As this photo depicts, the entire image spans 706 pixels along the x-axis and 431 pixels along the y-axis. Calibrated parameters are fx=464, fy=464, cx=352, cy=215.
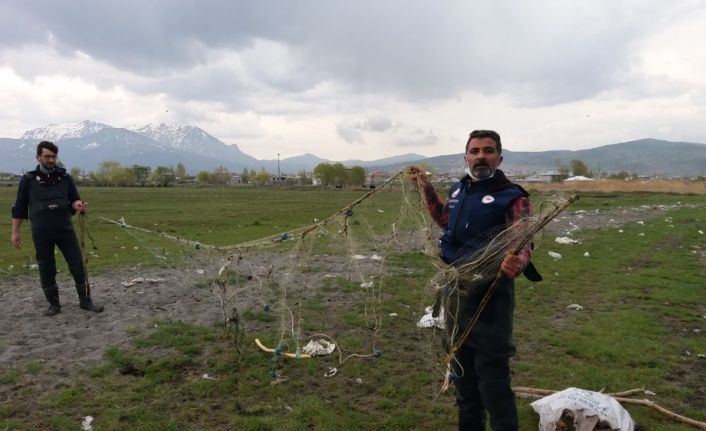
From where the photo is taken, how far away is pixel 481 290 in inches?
157

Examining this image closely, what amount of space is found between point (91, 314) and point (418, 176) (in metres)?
6.43

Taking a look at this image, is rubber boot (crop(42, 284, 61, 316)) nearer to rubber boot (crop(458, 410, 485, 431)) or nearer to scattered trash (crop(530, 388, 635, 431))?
rubber boot (crop(458, 410, 485, 431))

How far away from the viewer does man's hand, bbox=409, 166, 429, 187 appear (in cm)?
511

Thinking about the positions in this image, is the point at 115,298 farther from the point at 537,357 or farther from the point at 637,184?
the point at 637,184

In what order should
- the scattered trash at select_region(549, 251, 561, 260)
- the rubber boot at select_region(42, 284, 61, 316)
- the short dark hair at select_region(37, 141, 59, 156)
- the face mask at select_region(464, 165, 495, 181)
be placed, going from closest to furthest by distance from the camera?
the face mask at select_region(464, 165, 495, 181) < the short dark hair at select_region(37, 141, 59, 156) < the rubber boot at select_region(42, 284, 61, 316) < the scattered trash at select_region(549, 251, 561, 260)

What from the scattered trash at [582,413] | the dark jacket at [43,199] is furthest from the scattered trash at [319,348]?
the dark jacket at [43,199]

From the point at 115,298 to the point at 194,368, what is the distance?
385 centimetres

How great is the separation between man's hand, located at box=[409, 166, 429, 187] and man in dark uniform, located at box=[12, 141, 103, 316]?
5906 millimetres

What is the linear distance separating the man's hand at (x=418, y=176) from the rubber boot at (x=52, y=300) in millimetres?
6677

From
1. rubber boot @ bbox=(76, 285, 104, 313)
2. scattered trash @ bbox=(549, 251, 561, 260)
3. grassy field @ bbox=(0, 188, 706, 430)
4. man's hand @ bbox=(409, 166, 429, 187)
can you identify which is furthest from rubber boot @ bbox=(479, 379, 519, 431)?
scattered trash @ bbox=(549, 251, 561, 260)

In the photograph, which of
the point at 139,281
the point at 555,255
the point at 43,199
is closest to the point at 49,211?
the point at 43,199

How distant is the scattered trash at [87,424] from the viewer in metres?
4.80

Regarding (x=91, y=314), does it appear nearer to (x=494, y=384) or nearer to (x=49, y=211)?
(x=49, y=211)

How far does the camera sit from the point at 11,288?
9.96 m
